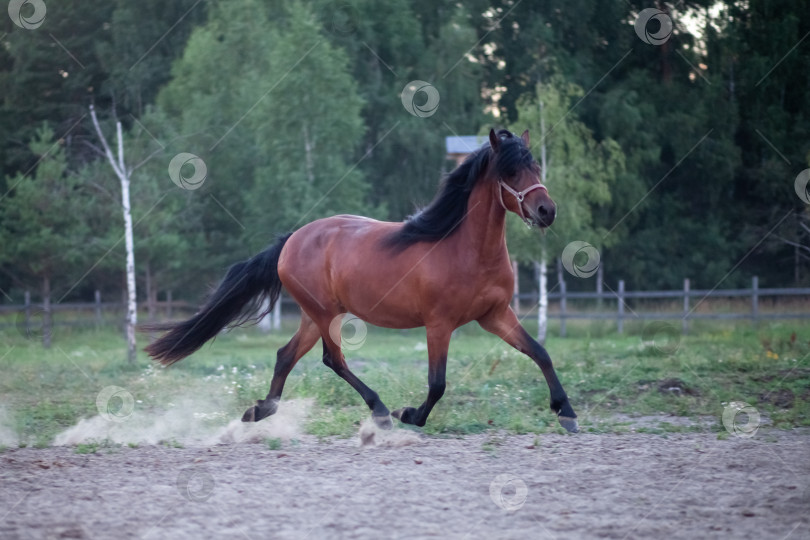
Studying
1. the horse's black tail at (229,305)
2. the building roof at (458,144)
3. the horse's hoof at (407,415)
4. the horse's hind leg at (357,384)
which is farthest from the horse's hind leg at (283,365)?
the building roof at (458,144)

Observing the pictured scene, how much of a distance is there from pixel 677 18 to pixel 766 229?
883cm

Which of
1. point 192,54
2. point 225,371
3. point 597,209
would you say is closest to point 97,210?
point 192,54

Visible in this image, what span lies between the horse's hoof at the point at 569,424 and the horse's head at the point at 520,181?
166 cm

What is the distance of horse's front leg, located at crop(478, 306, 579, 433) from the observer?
6.68m

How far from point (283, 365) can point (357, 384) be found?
0.84 metres

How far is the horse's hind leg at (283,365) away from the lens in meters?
7.42

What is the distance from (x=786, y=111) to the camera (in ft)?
91.7

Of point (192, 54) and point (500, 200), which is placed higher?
point (192, 54)

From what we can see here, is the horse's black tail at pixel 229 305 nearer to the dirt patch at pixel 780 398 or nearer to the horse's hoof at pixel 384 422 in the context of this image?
the horse's hoof at pixel 384 422

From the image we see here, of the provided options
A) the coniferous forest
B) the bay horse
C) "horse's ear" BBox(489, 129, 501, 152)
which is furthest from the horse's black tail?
the coniferous forest

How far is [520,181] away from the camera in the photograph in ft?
20.9

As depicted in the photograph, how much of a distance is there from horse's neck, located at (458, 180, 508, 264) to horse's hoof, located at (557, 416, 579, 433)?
142 cm

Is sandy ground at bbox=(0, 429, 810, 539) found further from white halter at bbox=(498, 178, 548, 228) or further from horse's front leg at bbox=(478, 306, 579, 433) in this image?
white halter at bbox=(498, 178, 548, 228)

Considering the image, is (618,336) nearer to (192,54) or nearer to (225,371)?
(225,371)
